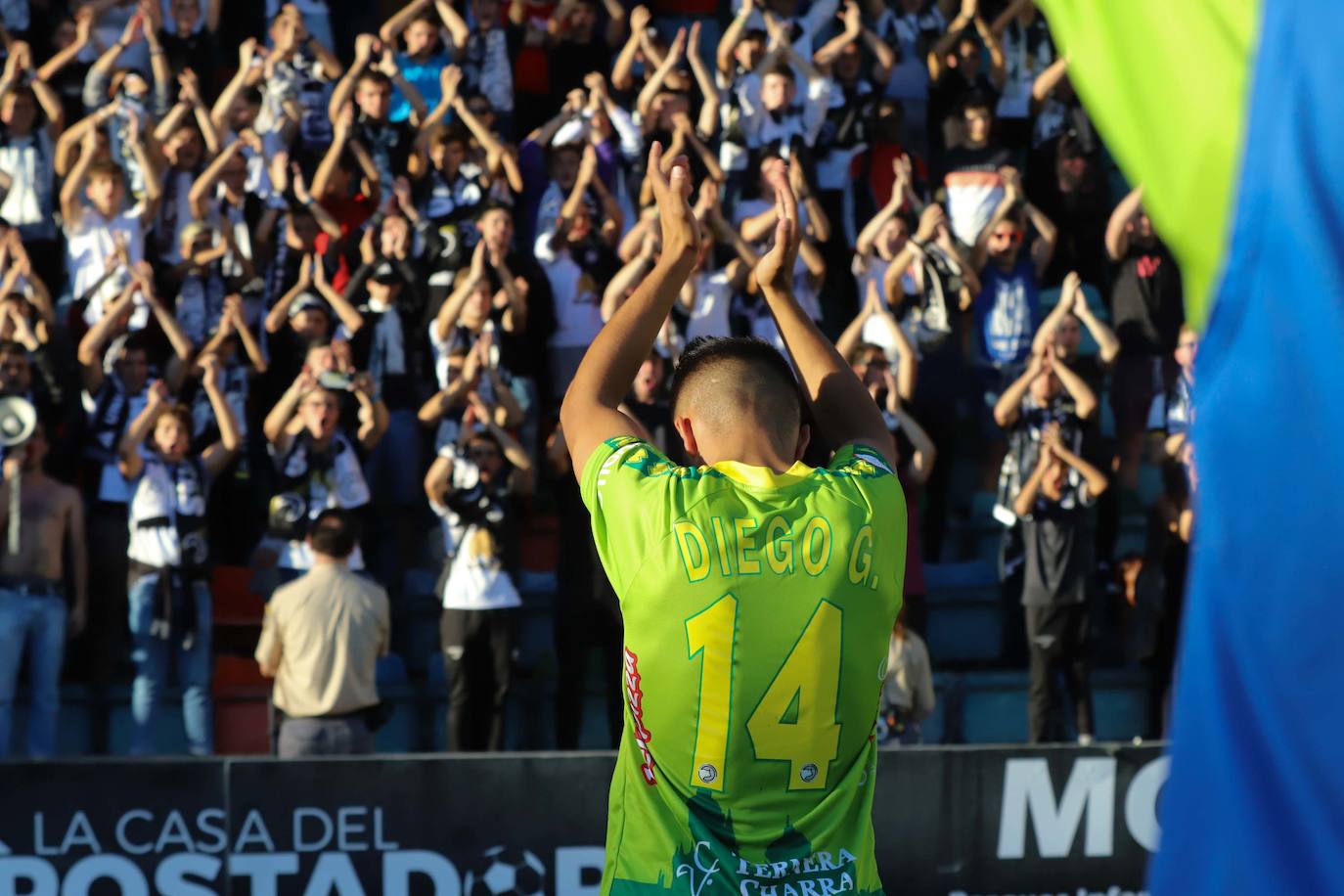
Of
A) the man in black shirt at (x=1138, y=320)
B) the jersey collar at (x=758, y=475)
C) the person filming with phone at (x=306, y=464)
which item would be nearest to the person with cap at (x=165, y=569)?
the person filming with phone at (x=306, y=464)

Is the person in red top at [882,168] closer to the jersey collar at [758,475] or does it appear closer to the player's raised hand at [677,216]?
the player's raised hand at [677,216]

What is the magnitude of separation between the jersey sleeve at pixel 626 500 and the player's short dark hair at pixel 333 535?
5.40 metres

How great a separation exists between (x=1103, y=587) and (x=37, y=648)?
20.7 ft

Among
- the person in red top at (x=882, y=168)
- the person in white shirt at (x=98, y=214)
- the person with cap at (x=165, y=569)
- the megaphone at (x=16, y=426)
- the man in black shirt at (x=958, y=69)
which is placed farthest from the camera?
the man in black shirt at (x=958, y=69)

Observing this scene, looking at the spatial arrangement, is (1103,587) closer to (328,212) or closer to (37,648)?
(328,212)

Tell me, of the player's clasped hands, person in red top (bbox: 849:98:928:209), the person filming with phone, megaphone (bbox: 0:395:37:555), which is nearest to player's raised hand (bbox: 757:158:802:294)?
the player's clasped hands

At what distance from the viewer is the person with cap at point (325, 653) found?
883 centimetres

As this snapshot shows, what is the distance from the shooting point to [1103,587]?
A: 10.8 metres

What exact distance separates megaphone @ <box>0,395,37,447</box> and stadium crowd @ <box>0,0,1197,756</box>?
6.1 inches

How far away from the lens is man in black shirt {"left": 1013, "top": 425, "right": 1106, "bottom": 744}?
10.1 m

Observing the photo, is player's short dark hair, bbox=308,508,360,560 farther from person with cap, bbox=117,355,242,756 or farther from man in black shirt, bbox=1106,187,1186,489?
man in black shirt, bbox=1106,187,1186,489

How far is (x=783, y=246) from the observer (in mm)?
3822

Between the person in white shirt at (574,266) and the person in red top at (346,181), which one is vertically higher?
the person in red top at (346,181)

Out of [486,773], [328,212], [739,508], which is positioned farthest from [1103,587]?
[739,508]
